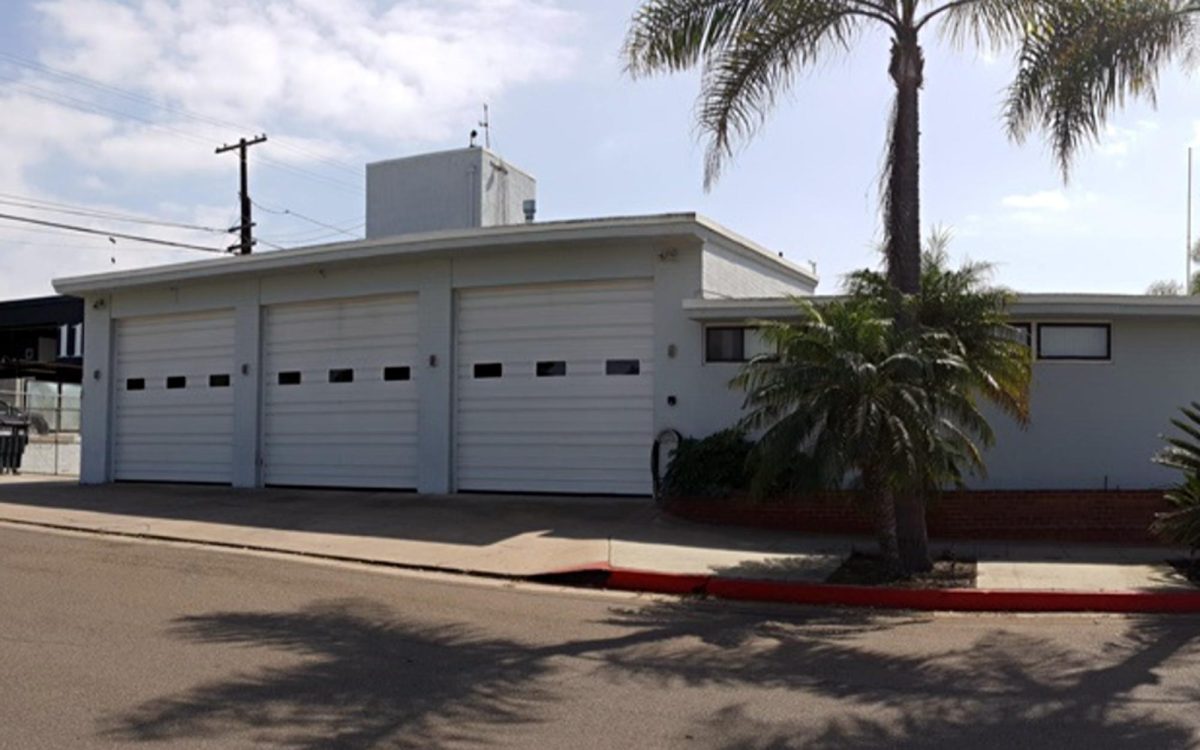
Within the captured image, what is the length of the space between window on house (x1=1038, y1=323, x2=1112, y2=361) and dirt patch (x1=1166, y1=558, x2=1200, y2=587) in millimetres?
4040

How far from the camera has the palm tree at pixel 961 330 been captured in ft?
37.6

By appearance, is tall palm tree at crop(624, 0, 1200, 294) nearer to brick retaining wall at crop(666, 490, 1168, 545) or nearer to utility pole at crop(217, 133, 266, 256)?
brick retaining wall at crop(666, 490, 1168, 545)

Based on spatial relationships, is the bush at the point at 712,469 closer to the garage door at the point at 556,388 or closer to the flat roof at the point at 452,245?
the garage door at the point at 556,388

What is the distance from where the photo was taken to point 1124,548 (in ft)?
43.6

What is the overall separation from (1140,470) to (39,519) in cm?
1595

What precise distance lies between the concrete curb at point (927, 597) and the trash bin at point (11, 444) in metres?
22.3

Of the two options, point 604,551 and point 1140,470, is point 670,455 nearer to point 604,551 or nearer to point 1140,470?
point 604,551

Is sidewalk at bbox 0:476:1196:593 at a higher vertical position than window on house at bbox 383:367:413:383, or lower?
lower

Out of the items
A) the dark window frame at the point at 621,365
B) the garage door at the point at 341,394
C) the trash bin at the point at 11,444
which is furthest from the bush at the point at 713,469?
the trash bin at the point at 11,444

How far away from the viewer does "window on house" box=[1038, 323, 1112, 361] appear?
50.7 ft

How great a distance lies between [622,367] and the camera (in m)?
16.9

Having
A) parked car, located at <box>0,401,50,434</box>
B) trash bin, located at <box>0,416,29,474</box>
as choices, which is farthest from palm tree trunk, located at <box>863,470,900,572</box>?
parked car, located at <box>0,401,50,434</box>

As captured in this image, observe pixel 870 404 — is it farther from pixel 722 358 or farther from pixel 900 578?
pixel 722 358

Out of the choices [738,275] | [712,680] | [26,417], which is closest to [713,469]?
[738,275]
